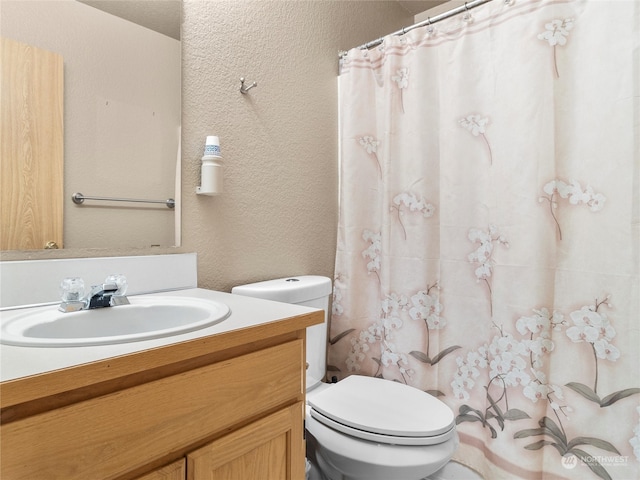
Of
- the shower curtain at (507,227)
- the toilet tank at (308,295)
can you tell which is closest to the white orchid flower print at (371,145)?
the shower curtain at (507,227)

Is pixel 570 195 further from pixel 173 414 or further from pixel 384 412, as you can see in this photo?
pixel 173 414

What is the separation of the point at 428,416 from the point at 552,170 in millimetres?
880

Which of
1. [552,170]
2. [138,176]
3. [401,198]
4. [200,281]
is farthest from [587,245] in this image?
[138,176]

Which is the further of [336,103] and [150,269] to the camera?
[336,103]

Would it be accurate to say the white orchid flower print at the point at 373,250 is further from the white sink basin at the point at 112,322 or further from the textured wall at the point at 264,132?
the white sink basin at the point at 112,322

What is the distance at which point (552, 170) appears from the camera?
1221 mm

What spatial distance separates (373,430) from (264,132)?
42.7 inches

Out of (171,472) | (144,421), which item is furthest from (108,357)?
(171,472)

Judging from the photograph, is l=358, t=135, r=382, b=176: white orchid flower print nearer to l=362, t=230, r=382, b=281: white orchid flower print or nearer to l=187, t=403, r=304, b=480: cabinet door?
l=362, t=230, r=382, b=281: white orchid flower print

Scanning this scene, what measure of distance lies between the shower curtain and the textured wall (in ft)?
0.44

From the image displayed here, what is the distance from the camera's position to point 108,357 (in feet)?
1.80

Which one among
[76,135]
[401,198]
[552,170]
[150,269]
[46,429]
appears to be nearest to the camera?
[46,429]

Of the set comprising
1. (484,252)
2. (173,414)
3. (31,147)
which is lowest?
(173,414)

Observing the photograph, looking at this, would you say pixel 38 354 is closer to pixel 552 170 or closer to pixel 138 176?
pixel 138 176
